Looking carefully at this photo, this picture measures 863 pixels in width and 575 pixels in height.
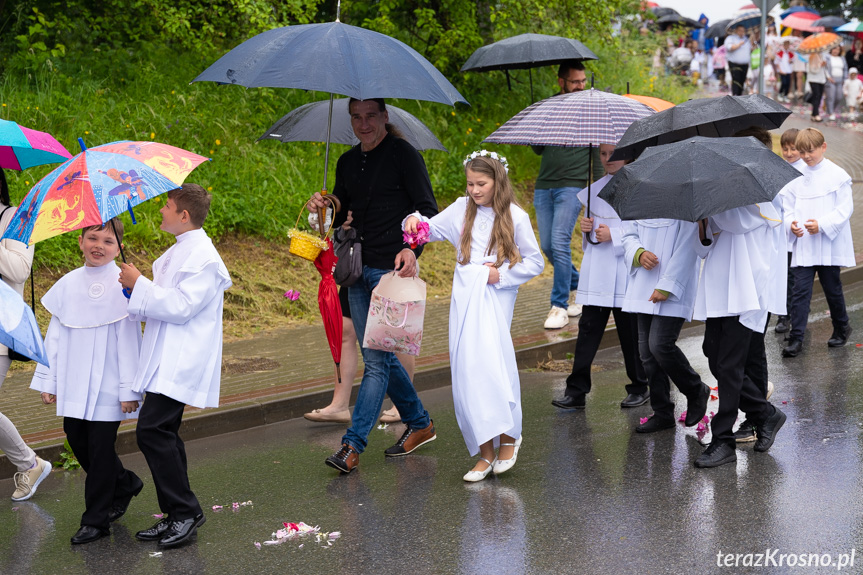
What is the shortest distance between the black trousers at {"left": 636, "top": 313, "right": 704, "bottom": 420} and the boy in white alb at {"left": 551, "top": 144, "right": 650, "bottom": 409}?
580mm

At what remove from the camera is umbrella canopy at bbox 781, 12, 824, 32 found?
2940cm

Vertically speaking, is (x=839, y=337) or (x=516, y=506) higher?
(x=516, y=506)

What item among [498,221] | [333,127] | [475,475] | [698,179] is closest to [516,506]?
[475,475]

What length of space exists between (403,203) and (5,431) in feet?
8.09

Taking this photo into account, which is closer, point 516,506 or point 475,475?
point 516,506

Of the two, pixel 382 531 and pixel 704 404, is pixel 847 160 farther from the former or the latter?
pixel 382 531

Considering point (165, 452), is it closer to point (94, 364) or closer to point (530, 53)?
point (94, 364)

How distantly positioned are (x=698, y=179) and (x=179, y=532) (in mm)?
3002

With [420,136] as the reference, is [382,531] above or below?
below

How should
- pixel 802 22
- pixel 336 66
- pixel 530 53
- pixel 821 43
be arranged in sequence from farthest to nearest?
pixel 802 22, pixel 821 43, pixel 530 53, pixel 336 66

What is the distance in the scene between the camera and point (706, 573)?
13.7 feet

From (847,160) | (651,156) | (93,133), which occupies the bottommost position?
(847,160)

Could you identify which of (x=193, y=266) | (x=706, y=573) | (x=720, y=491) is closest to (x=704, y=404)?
(x=720, y=491)

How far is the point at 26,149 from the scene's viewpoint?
5520 mm
